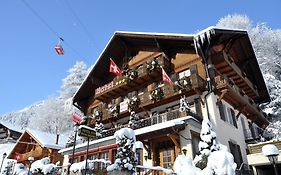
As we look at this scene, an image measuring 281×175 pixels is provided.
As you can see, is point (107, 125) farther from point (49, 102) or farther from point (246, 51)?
point (49, 102)

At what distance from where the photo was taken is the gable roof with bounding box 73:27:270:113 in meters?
19.1

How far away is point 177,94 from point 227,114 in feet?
14.5

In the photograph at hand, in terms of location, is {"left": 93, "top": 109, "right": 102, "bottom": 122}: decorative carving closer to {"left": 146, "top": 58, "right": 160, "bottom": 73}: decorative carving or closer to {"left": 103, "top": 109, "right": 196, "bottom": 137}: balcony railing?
{"left": 103, "top": 109, "right": 196, "bottom": 137}: balcony railing

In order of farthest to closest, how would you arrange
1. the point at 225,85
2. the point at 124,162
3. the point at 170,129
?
the point at 225,85 < the point at 170,129 < the point at 124,162

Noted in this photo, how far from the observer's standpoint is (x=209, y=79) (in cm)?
1730

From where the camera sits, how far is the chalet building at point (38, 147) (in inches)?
1072

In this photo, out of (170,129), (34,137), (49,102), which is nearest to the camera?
(170,129)

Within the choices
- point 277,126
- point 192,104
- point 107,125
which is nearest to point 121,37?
point 107,125

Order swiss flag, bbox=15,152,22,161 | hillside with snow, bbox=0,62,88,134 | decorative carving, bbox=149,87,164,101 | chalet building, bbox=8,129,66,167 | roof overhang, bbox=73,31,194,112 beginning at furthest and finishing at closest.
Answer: hillside with snow, bbox=0,62,88,134 < swiss flag, bbox=15,152,22,161 < chalet building, bbox=8,129,66,167 < roof overhang, bbox=73,31,194,112 < decorative carving, bbox=149,87,164,101

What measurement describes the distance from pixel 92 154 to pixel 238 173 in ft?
37.7

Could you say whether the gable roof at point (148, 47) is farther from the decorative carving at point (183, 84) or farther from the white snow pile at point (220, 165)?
the white snow pile at point (220, 165)

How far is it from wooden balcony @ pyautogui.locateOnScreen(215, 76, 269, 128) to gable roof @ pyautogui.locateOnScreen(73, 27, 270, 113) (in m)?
3.07

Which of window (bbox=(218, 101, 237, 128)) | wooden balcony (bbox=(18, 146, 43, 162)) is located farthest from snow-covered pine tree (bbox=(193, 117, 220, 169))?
wooden balcony (bbox=(18, 146, 43, 162))

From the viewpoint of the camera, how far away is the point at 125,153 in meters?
11.2
